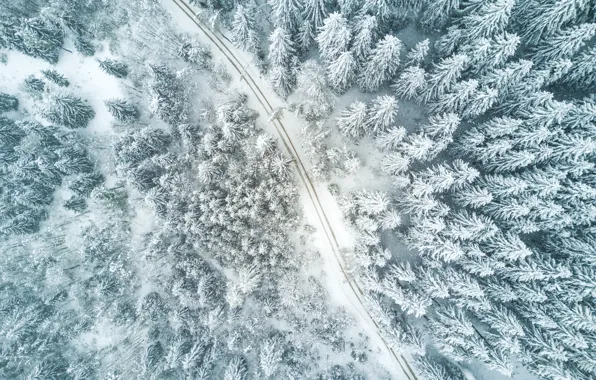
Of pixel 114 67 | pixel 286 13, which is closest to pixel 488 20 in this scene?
A: pixel 286 13

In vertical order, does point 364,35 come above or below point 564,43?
below

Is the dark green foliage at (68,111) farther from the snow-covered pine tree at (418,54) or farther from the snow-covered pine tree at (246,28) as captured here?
the snow-covered pine tree at (418,54)

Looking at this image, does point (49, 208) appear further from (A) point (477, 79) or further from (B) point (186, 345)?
(A) point (477, 79)

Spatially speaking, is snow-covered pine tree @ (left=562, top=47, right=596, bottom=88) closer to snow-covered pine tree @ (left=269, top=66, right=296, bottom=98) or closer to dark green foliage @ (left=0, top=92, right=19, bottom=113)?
snow-covered pine tree @ (left=269, top=66, right=296, bottom=98)

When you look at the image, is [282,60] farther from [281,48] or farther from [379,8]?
[379,8]

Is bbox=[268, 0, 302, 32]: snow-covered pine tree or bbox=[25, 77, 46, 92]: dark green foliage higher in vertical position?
bbox=[268, 0, 302, 32]: snow-covered pine tree

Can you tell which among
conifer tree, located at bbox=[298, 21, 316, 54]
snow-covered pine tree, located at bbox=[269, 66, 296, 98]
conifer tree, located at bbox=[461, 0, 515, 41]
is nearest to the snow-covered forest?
conifer tree, located at bbox=[298, 21, 316, 54]
